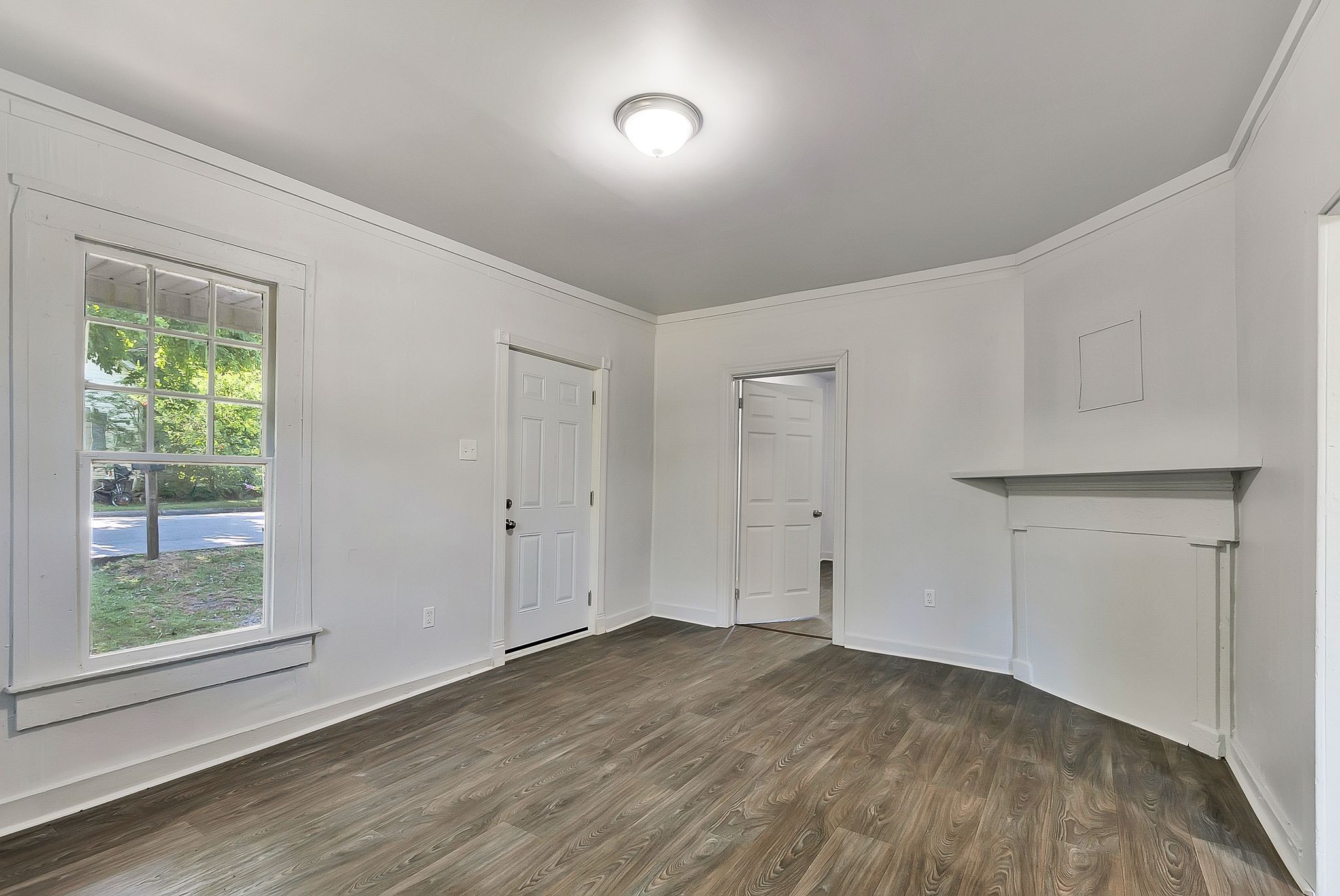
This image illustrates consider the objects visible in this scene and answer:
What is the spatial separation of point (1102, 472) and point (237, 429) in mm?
3934

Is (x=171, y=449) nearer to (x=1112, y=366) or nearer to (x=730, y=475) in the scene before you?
(x=730, y=475)

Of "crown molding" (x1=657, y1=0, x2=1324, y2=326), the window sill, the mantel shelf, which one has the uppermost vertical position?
"crown molding" (x1=657, y1=0, x2=1324, y2=326)

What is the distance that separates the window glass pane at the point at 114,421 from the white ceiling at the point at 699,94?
42.5 inches

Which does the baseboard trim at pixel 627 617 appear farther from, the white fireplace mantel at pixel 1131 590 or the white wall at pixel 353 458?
the white fireplace mantel at pixel 1131 590

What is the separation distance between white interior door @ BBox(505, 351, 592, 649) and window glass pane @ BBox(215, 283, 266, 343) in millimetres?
1514

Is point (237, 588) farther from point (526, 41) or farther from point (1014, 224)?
point (1014, 224)

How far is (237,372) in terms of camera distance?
2.79 metres

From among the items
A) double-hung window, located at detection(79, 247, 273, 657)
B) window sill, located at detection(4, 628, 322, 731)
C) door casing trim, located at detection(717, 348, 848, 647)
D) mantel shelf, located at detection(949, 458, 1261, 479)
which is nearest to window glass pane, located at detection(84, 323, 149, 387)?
double-hung window, located at detection(79, 247, 273, 657)

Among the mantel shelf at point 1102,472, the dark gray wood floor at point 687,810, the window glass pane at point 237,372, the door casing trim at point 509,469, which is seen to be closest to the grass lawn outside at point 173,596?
the dark gray wood floor at point 687,810

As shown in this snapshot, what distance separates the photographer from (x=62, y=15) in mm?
1897

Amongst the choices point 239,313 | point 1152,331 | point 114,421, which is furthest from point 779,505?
point 114,421

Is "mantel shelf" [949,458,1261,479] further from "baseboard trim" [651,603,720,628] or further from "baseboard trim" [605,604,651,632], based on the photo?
"baseboard trim" [605,604,651,632]

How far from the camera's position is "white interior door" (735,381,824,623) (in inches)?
202

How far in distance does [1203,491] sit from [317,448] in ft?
13.1
